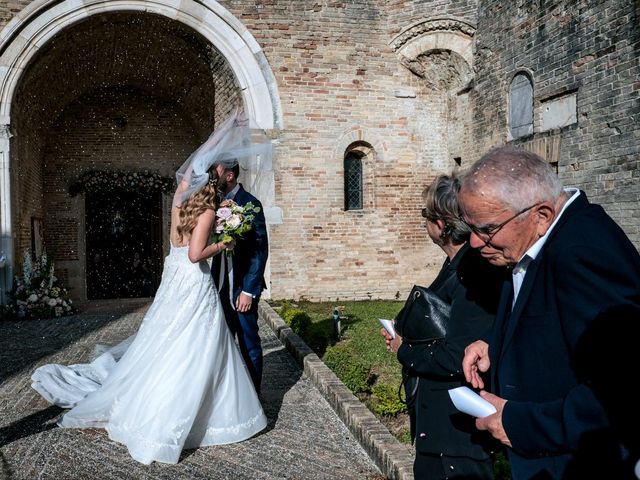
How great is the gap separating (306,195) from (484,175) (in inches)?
383

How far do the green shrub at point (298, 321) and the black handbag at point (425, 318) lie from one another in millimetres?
5130

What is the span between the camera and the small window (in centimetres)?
1232

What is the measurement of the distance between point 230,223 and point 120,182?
12.3m

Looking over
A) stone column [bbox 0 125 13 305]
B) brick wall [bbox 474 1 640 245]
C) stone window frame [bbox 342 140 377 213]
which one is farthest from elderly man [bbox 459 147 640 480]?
stone column [bbox 0 125 13 305]

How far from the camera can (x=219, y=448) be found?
13.5ft

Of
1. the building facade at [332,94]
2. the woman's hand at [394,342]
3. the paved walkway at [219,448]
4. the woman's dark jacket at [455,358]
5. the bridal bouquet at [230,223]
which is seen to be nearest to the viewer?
the woman's dark jacket at [455,358]

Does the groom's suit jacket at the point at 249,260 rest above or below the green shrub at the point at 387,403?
above

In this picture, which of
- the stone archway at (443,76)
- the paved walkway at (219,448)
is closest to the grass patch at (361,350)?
the paved walkway at (219,448)

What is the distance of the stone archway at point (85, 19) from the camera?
10.5 meters

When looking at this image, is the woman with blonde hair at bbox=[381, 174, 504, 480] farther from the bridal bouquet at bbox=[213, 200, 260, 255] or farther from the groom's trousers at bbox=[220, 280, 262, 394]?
the groom's trousers at bbox=[220, 280, 262, 394]

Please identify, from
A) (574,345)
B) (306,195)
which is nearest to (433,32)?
(306,195)

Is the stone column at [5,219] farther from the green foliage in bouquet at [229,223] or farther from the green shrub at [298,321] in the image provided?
the green foliage in bouquet at [229,223]

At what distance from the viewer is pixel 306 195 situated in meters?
11.6

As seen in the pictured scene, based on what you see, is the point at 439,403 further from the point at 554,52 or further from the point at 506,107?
the point at 506,107
